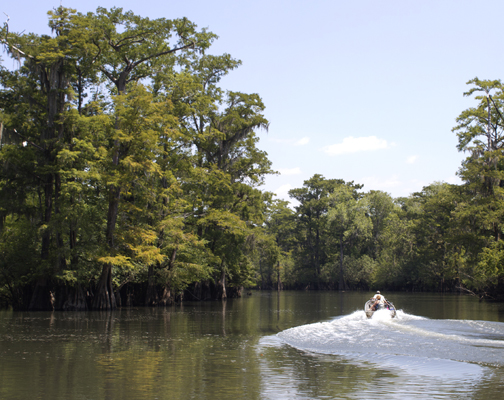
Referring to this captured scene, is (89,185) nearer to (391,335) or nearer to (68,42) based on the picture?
(68,42)

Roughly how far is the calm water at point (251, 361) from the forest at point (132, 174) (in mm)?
8127

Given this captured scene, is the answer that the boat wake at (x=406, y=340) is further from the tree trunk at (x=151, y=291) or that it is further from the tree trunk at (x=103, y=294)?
the tree trunk at (x=151, y=291)

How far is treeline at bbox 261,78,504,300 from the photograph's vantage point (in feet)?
119

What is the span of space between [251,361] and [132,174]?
17103mm

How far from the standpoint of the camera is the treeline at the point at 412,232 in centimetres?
3612

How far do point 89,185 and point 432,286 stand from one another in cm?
4914

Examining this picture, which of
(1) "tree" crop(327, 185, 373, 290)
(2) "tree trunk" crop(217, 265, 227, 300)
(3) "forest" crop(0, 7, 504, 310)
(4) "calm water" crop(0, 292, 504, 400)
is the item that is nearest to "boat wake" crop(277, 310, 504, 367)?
(4) "calm water" crop(0, 292, 504, 400)

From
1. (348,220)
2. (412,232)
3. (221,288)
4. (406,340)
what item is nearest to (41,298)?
(406,340)

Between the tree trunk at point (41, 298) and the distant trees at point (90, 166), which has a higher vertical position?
the distant trees at point (90, 166)

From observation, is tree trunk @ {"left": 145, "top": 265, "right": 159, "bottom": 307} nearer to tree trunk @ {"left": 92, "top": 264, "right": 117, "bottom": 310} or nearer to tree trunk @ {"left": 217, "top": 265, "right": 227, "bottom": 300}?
tree trunk @ {"left": 92, "top": 264, "right": 117, "bottom": 310}

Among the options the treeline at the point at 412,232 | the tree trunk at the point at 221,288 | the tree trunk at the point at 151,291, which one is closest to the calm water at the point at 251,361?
the tree trunk at the point at 151,291

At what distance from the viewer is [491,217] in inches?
1339

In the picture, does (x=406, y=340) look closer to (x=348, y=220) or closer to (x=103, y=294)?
(x=103, y=294)

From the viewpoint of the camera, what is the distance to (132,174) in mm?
26469
